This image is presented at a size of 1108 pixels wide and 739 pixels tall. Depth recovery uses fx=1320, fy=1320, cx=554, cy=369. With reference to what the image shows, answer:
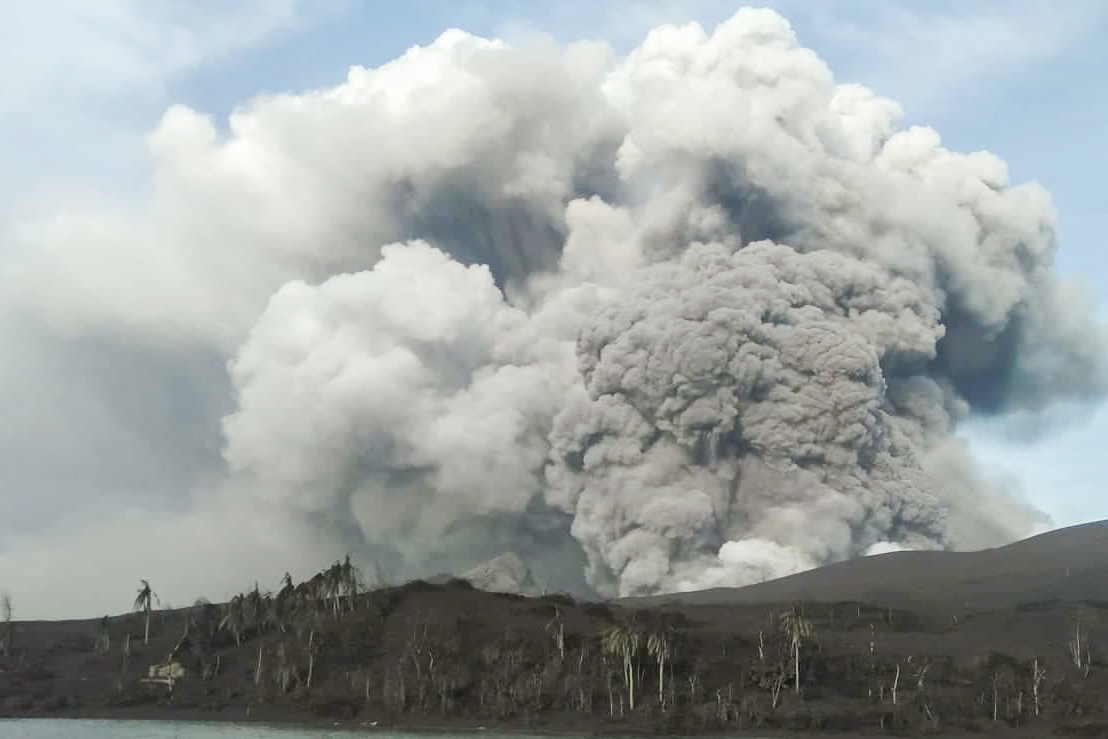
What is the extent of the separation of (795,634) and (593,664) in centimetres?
1172

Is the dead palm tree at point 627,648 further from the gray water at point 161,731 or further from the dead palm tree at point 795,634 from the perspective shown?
the dead palm tree at point 795,634

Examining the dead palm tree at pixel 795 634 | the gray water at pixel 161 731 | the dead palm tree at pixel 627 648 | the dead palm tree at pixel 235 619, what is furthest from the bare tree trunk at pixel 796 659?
the dead palm tree at pixel 235 619

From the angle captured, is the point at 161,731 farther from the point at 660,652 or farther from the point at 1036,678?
the point at 1036,678

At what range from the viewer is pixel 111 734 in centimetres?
6272

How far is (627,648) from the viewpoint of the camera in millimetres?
73438

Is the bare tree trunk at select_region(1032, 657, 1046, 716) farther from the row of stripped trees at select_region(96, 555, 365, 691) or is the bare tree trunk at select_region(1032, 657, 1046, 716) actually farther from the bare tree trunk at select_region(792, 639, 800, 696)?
the row of stripped trees at select_region(96, 555, 365, 691)

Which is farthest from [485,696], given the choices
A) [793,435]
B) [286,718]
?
[793,435]

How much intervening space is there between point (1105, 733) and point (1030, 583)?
4293 cm

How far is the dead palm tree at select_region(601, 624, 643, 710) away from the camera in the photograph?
73125mm

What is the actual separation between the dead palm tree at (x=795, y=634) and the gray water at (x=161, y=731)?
59.1 feet

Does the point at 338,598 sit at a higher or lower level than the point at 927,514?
lower

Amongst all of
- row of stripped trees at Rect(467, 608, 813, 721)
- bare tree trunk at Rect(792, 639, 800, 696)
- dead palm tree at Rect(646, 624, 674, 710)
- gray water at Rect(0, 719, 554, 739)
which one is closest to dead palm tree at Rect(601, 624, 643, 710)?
row of stripped trees at Rect(467, 608, 813, 721)

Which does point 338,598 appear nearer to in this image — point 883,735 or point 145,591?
point 145,591

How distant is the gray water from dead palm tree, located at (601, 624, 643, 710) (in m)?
8.66
